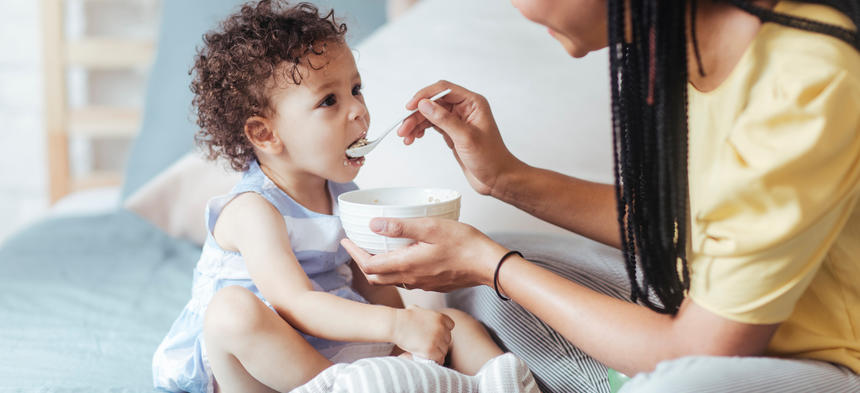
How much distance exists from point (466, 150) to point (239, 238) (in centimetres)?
34

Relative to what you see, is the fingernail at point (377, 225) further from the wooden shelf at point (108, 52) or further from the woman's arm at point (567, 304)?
the wooden shelf at point (108, 52)

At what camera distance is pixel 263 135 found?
1.07 m

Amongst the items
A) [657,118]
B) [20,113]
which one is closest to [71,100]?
[20,113]

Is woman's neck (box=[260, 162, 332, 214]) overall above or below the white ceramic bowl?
below

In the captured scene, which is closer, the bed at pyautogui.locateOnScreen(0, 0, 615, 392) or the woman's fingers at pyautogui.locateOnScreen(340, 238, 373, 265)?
the woman's fingers at pyautogui.locateOnScreen(340, 238, 373, 265)

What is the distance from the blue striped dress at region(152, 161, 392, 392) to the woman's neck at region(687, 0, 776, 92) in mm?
555

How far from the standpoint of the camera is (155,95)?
6.51ft

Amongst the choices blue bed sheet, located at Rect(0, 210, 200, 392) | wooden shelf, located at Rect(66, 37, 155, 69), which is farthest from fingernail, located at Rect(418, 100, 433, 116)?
wooden shelf, located at Rect(66, 37, 155, 69)

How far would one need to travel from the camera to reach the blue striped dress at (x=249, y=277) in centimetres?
100

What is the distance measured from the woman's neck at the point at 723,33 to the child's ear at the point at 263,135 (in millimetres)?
569

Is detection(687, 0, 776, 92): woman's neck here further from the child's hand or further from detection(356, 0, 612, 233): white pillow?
detection(356, 0, 612, 233): white pillow

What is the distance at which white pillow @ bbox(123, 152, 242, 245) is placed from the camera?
5.26 feet

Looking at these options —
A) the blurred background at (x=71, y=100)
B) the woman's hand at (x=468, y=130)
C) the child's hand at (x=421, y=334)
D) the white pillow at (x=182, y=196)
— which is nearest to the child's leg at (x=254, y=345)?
the child's hand at (x=421, y=334)

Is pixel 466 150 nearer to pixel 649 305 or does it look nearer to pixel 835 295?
pixel 649 305
